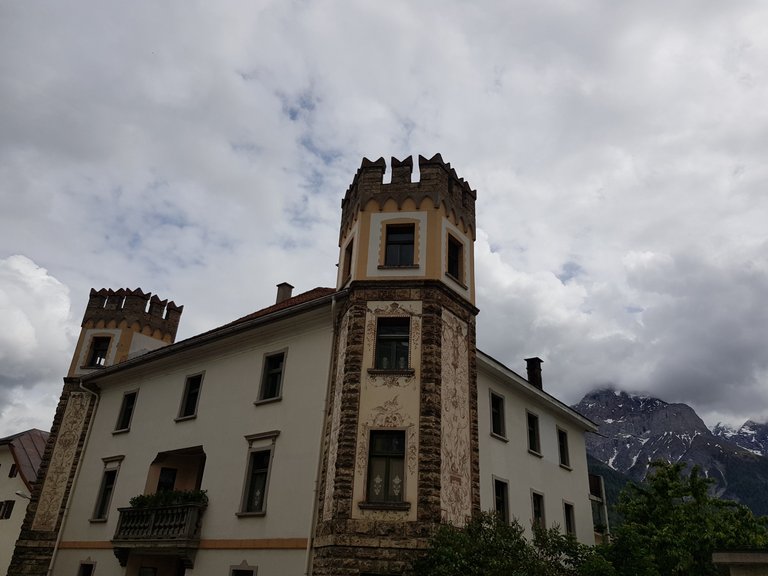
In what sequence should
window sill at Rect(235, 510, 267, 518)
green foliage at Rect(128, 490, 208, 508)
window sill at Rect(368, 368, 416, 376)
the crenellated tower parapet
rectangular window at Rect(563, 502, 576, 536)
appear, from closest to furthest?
window sill at Rect(368, 368, 416, 376)
window sill at Rect(235, 510, 267, 518)
green foliage at Rect(128, 490, 208, 508)
rectangular window at Rect(563, 502, 576, 536)
the crenellated tower parapet

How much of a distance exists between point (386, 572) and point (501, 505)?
787cm

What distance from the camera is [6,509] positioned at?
118 ft

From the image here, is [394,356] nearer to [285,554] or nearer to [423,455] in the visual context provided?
[423,455]

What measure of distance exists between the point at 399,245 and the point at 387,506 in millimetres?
8079

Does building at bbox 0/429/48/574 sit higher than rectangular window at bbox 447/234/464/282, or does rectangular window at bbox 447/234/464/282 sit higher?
rectangular window at bbox 447/234/464/282

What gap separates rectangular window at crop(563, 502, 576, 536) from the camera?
25.5 meters

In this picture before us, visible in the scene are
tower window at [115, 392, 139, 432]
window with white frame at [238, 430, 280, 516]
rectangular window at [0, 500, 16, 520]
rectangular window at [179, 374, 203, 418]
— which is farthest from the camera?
rectangular window at [0, 500, 16, 520]

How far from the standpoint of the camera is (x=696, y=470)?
2522 centimetres

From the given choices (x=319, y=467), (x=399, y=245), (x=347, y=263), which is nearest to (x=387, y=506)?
(x=319, y=467)

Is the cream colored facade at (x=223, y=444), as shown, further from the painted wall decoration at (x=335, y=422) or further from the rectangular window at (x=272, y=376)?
the painted wall decoration at (x=335, y=422)

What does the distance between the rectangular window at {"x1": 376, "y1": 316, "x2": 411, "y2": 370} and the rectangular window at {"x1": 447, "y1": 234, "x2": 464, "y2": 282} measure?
2840mm

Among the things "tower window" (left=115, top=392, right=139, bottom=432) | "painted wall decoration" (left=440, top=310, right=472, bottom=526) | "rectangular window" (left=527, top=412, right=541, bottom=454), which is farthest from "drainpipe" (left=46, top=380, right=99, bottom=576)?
"rectangular window" (left=527, top=412, right=541, bottom=454)

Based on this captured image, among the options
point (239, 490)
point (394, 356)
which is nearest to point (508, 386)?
point (394, 356)

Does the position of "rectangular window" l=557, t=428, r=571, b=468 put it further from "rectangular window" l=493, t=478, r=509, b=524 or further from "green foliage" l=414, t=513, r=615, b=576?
"green foliage" l=414, t=513, r=615, b=576
